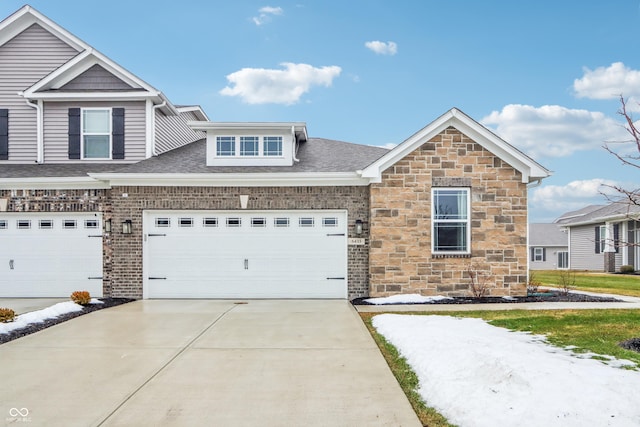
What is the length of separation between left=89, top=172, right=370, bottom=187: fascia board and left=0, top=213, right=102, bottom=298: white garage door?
4.87ft

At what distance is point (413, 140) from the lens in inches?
450

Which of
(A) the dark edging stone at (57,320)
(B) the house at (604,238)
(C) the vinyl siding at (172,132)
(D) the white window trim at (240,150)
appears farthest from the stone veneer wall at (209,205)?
(B) the house at (604,238)

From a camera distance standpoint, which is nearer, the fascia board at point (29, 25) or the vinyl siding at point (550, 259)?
the fascia board at point (29, 25)

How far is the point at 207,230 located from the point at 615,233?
24.9m

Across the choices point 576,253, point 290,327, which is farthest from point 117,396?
point 576,253

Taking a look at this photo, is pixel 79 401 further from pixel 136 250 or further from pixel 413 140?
pixel 413 140

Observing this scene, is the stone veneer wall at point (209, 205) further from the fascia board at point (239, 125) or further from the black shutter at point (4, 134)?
the black shutter at point (4, 134)

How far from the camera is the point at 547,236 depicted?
3944cm

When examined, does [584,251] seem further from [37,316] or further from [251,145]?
[37,316]

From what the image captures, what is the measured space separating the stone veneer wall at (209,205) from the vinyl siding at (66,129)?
7.67 feet

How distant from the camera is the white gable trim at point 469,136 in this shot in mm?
11383

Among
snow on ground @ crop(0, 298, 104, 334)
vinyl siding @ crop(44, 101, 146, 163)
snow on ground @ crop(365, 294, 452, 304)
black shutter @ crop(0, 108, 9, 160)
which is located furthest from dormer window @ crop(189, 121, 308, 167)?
black shutter @ crop(0, 108, 9, 160)

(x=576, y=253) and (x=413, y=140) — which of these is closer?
(x=413, y=140)

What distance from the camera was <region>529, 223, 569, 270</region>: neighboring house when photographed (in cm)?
3780
